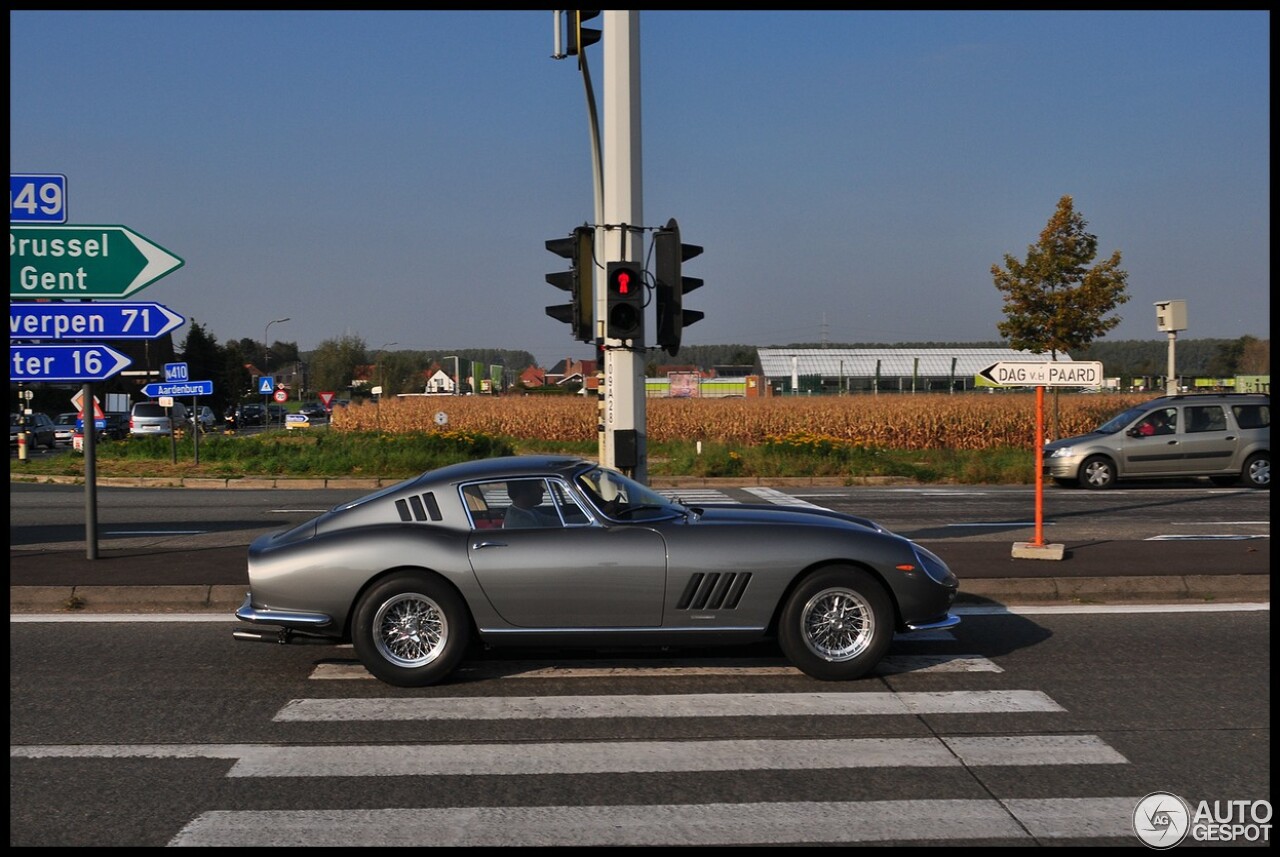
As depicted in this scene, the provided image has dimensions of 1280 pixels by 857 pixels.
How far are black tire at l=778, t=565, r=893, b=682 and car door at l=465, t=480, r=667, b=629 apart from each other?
31.9 inches

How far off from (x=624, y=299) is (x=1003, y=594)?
13.5 feet

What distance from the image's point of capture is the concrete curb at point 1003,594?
29.9 ft

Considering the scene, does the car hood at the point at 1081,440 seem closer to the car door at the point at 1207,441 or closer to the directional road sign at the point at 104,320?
the car door at the point at 1207,441

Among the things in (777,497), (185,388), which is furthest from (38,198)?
(185,388)

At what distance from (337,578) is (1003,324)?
24.7 metres

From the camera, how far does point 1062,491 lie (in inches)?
794

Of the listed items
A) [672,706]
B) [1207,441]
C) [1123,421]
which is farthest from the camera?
[1123,421]

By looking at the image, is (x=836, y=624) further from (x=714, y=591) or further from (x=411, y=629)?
(x=411, y=629)

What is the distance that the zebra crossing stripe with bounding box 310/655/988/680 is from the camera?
7141 millimetres

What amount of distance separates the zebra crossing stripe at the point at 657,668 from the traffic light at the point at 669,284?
3.69 metres

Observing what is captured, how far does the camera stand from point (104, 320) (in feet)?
34.6

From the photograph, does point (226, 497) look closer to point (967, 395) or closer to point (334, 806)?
point (334, 806)

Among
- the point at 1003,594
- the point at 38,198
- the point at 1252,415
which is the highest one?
the point at 38,198

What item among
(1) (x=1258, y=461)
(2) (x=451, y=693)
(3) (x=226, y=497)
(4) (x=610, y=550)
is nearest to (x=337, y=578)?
(2) (x=451, y=693)
